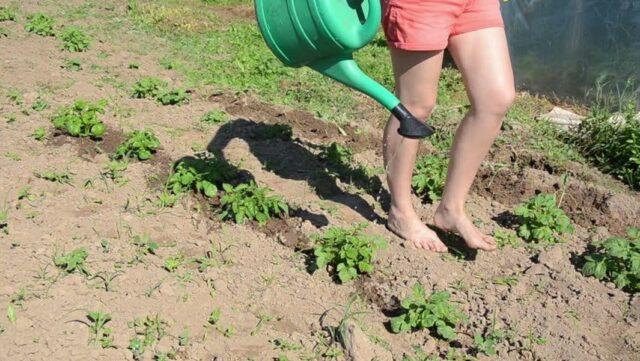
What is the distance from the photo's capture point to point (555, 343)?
2662mm

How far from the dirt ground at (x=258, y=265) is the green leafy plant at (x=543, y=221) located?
0.25 feet

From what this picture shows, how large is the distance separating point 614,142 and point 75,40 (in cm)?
397

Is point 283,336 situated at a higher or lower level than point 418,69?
lower

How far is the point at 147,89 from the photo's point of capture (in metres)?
4.77

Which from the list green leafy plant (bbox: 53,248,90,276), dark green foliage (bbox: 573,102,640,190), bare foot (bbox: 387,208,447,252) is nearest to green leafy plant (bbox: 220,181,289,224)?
bare foot (bbox: 387,208,447,252)

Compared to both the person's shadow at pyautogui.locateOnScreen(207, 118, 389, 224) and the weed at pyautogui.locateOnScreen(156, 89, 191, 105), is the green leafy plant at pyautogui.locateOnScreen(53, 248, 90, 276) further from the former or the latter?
the weed at pyautogui.locateOnScreen(156, 89, 191, 105)

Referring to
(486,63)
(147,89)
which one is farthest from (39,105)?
(486,63)

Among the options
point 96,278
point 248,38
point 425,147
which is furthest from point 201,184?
point 248,38

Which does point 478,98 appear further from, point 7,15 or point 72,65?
point 7,15

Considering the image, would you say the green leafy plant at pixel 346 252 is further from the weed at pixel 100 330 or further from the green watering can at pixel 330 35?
the weed at pixel 100 330

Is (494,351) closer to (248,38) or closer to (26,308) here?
(26,308)

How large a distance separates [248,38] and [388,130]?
143 inches

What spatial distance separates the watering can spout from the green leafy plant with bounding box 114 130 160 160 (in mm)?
1359

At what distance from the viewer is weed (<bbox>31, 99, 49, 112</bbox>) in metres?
4.41
